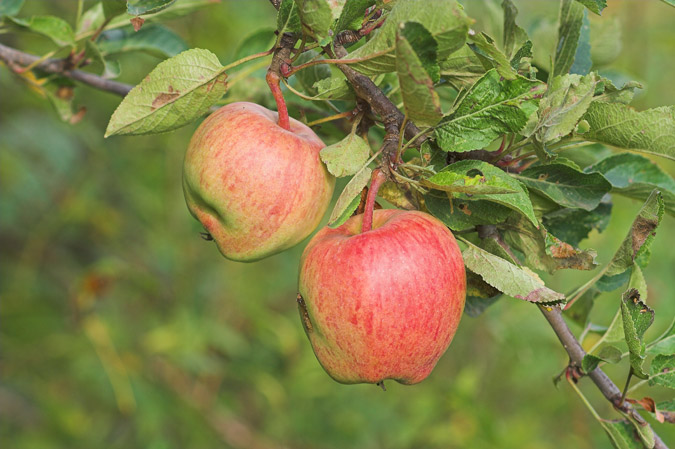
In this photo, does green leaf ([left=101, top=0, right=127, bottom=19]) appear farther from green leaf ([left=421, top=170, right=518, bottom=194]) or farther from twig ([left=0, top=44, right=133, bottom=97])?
green leaf ([left=421, top=170, right=518, bottom=194])

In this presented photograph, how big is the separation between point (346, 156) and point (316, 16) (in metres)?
0.19

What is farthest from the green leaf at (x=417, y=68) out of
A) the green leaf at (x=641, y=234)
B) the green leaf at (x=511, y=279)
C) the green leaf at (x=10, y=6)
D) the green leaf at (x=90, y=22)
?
the green leaf at (x=10, y=6)

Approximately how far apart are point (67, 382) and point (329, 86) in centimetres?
211

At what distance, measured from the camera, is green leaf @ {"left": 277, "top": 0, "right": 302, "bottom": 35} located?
0.80m

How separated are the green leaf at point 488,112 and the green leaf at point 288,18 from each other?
23 centimetres

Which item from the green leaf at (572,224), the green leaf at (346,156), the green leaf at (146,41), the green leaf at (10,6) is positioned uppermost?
the green leaf at (346,156)

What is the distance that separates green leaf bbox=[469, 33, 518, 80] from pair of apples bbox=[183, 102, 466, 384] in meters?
0.21

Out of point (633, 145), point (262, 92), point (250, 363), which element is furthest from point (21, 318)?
point (633, 145)

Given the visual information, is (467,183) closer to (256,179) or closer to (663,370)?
(256,179)

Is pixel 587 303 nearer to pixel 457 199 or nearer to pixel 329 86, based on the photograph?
pixel 457 199

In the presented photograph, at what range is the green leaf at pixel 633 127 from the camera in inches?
33.1

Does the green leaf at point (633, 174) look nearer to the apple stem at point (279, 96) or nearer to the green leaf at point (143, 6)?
the apple stem at point (279, 96)

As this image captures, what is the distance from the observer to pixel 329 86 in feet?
2.87

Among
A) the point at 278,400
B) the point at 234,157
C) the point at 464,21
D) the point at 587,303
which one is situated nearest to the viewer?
→ the point at 464,21
